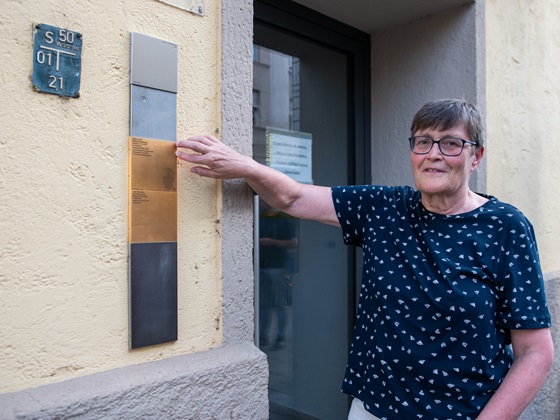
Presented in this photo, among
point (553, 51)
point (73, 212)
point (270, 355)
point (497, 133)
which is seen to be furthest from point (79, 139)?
point (553, 51)

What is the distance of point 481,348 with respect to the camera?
1.86 meters

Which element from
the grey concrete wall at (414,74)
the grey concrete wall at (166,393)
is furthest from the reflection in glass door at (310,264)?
the grey concrete wall at (166,393)

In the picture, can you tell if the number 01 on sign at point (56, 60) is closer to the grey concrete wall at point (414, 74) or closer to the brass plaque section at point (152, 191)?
the brass plaque section at point (152, 191)

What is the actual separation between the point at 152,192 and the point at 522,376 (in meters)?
1.46

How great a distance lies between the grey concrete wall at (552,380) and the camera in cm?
385

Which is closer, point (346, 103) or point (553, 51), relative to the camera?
point (346, 103)

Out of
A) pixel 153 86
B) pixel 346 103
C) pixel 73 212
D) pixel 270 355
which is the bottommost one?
pixel 270 355

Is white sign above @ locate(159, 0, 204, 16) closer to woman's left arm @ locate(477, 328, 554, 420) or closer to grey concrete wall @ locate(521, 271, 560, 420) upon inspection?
woman's left arm @ locate(477, 328, 554, 420)

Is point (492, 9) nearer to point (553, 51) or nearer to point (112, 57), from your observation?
point (553, 51)

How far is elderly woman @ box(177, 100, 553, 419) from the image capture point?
6.10ft

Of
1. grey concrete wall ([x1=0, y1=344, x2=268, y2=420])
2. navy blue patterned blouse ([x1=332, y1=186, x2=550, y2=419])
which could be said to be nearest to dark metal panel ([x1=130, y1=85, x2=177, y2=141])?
grey concrete wall ([x1=0, y1=344, x2=268, y2=420])

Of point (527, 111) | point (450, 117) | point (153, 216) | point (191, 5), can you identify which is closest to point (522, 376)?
point (450, 117)

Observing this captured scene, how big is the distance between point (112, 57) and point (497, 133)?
276cm

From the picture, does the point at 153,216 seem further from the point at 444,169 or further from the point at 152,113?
the point at 444,169
